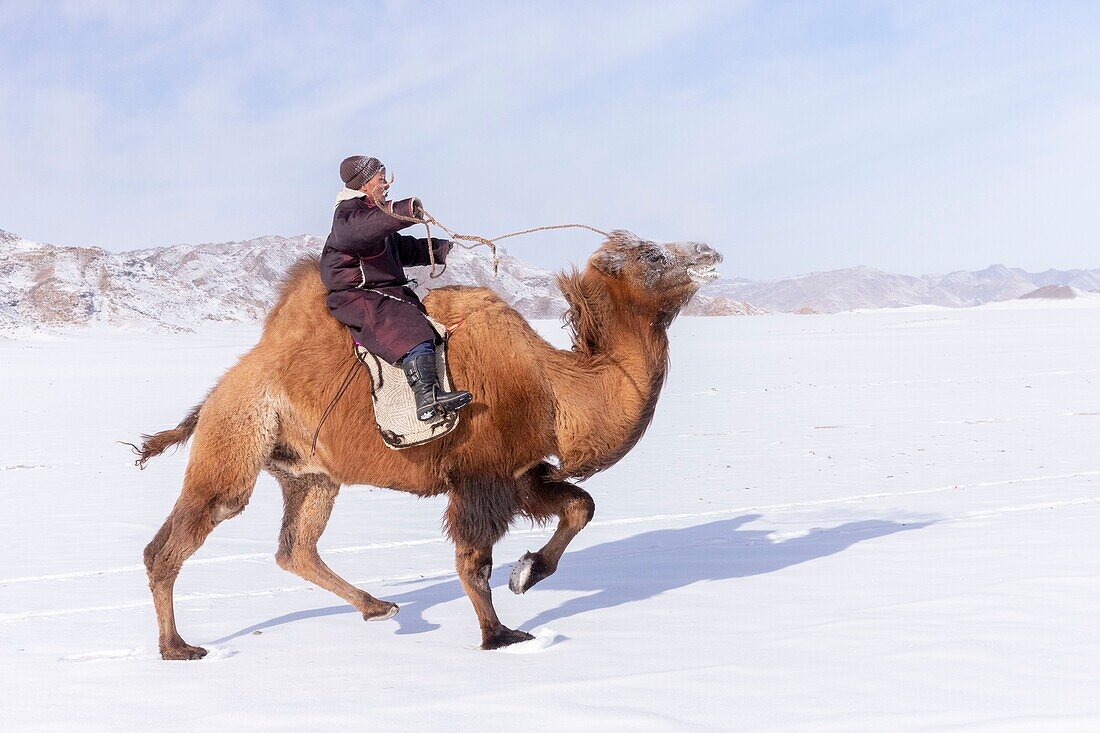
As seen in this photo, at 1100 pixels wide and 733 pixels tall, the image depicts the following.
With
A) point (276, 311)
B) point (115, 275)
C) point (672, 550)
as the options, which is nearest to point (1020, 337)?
point (672, 550)

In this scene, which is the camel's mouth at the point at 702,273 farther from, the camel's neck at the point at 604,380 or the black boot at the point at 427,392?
the black boot at the point at 427,392

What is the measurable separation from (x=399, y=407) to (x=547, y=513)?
1.12 m

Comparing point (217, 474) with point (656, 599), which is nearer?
point (217, 474)

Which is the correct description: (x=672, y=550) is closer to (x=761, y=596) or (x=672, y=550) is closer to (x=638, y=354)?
(x=761, y=596)

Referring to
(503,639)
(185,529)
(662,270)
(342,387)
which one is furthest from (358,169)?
(503,639)

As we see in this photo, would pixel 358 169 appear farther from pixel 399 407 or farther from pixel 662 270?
pixel 662 270

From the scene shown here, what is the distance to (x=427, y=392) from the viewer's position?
5434 mm

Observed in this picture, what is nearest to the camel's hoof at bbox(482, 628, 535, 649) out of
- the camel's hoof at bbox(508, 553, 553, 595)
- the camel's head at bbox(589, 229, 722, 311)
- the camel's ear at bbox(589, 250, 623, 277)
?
the camel's hoof at bbox(508, 553, 553, 595)

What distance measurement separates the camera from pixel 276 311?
20.7 ft

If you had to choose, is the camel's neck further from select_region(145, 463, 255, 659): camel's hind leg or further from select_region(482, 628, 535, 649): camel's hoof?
select_region(145, 463, 255, 659): camel's hind leg

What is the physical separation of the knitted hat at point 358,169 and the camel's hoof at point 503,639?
2439 mm

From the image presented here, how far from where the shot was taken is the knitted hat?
19.0ft

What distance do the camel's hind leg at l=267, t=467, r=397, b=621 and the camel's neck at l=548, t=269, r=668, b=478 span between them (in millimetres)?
1615

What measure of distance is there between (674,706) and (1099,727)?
4.68 feet
